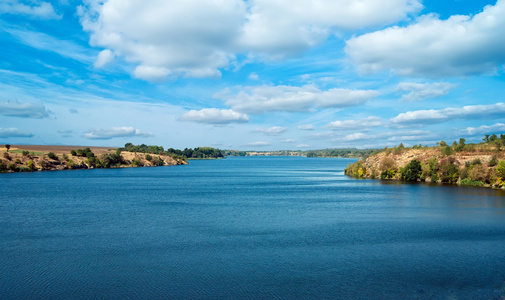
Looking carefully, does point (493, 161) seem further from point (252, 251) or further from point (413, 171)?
point (252, 251)

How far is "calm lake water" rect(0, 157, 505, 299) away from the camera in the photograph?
57.4 ft

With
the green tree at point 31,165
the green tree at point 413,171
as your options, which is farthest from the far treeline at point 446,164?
the green tree at point 31,165

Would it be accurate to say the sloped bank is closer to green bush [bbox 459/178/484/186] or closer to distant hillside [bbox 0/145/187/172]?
green bush [bbox 459/178/484/186]

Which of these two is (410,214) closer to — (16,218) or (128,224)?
(128,224)

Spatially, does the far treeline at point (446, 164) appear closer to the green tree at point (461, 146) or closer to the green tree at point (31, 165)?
the green tree at point (461, 146)

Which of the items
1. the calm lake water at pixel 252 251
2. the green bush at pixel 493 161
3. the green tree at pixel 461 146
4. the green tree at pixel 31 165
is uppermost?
the green tree at pixel 461 146

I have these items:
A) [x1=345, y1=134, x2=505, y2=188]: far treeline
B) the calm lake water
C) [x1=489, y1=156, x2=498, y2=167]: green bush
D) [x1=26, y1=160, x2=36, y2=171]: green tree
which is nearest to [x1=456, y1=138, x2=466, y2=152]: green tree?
[x1=345, y1=134, x2=505, y2=188]: far treeline

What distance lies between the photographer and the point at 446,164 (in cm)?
7238

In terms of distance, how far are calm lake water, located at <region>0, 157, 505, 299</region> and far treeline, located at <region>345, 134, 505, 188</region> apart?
2723cm

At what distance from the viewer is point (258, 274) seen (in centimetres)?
1938

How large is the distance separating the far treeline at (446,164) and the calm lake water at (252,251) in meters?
27.2

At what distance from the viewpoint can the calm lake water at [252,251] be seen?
1748 centimetres

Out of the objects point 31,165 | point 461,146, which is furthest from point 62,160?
point 461,146

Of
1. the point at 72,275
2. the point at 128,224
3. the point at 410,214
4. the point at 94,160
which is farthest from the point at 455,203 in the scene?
the point at 94,160
